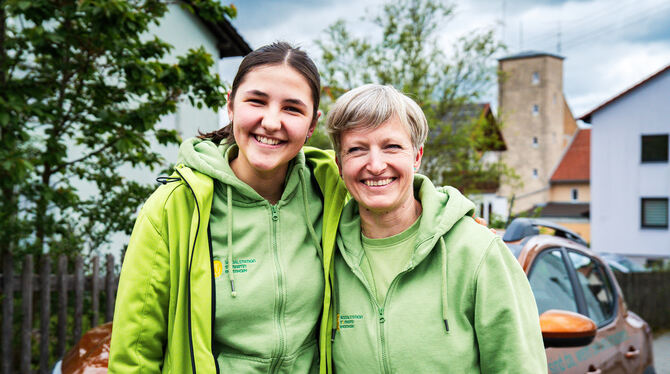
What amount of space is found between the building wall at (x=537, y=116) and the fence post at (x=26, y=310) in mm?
52515

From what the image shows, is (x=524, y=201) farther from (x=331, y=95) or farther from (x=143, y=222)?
(x=143, y=222)

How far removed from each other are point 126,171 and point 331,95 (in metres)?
4.79

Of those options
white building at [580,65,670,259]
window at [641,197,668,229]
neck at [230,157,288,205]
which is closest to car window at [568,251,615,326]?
neck at [230,157,288,205]

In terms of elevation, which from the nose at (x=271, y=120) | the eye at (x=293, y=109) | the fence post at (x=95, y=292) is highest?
the eye at (x=293, y=109)

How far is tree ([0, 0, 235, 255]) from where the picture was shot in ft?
13.6

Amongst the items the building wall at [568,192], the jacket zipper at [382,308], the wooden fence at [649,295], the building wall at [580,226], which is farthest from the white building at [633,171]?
the jacket zipper at [382,308]

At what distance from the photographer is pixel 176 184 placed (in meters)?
1.95

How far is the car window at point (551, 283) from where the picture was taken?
319 centimetres

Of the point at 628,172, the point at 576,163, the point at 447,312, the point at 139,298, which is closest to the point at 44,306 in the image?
the point at 139,298

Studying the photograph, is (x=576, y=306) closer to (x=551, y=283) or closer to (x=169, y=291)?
(x=551, y=283)

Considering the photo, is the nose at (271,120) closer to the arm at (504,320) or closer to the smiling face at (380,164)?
the smiling face at (380,164)

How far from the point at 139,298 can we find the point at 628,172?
29.0m

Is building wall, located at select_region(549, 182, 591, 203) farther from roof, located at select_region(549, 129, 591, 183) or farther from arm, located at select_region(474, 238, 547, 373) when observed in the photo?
arm, located at select_region(474, 238, 547, 373)

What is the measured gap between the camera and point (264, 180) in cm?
216
